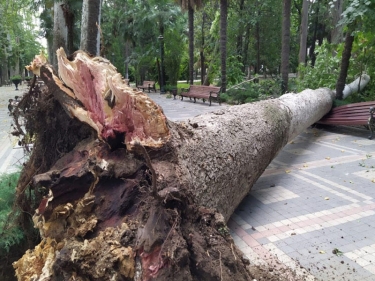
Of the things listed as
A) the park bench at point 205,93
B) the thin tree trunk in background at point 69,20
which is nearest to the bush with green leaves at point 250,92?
the park bench at point 205,93

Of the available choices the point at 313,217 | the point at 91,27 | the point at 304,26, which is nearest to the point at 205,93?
the point at 304,26

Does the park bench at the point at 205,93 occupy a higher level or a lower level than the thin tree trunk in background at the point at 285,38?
lower

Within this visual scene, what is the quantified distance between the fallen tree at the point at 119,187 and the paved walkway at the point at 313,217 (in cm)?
85

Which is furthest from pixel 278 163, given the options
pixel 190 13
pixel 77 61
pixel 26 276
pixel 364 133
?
pixel 190 13

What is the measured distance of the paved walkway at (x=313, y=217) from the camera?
11.4 ft

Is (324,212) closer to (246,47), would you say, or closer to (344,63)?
(344,63)

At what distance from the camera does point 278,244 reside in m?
3.84

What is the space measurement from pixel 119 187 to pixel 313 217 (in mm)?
3016

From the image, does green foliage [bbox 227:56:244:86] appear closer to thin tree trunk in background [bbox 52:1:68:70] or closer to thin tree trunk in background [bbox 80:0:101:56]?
thin tree trunk in background [bbox 52:1:68:70]

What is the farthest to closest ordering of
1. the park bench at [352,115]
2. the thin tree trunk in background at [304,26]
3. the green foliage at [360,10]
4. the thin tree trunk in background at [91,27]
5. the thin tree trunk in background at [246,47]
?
the thin tree trunk in background at [246,47], the thin tree trunk in background at [304,26], the park bench at [352,115], the green foliage at [360,10], the thin tree trunk in background at [91,27]

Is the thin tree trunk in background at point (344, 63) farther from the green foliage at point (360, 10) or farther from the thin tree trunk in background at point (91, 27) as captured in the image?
the thin tree trunk in background at point (91, 27)

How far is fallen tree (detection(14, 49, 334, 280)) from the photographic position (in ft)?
6.74

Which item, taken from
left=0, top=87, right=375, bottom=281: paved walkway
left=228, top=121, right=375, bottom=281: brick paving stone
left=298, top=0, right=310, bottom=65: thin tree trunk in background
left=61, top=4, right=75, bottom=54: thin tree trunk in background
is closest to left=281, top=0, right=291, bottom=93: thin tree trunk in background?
left=298, top=0, right=310, bottom=65: thin tree trunk in background

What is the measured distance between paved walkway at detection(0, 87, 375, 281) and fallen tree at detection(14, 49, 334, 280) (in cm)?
85
